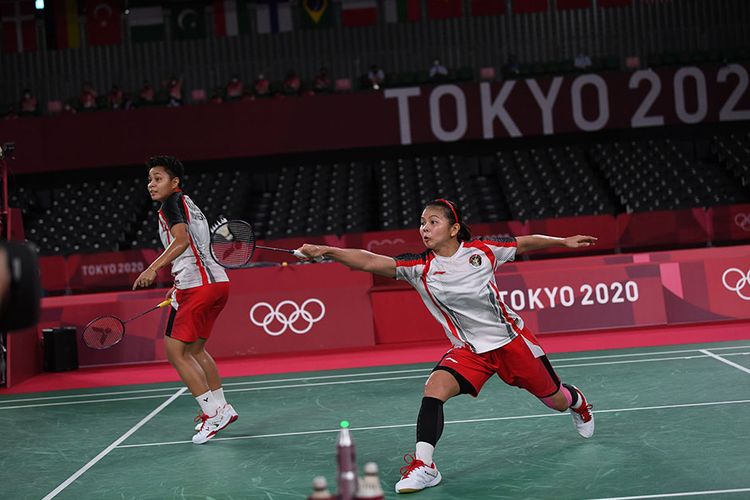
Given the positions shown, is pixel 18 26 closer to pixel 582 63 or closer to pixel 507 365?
pixel 582 63

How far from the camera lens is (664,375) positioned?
A: 280 inches

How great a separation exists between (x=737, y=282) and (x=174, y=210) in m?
6.94

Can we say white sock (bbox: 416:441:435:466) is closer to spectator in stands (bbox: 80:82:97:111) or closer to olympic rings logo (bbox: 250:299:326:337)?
olympic rings logo (bbox: 250:299:326:337)

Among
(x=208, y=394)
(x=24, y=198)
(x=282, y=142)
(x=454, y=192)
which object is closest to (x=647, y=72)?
(x=454, y=192)

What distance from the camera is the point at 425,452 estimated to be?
4.32 meters

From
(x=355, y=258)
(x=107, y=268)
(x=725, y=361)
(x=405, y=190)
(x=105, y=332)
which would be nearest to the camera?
(x=355, y=258)

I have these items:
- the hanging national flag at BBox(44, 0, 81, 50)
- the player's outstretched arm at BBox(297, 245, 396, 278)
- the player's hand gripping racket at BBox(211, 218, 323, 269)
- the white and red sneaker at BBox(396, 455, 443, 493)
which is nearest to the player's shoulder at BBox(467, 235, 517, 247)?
the player's outstretched arm at BBox(297, 245, 396, 278)

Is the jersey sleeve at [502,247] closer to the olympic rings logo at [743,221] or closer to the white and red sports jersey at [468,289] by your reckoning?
the white and red sports jersey at [468,289]

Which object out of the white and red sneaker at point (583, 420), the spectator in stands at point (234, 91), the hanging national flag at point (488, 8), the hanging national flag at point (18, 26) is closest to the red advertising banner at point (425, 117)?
the spectator in stands at point (234, 91)

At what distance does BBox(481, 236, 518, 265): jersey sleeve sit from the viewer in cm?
470

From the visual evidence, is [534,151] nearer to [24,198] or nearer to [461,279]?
[24,198]

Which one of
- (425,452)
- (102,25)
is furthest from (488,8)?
(425,452)

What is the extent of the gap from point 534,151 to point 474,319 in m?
15.2

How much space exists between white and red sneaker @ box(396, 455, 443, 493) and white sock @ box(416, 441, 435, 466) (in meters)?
0.02
